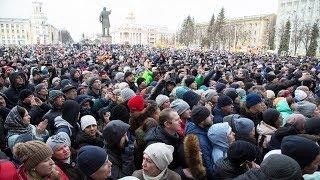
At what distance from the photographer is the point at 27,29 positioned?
143 metres

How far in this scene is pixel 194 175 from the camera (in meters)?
3.72

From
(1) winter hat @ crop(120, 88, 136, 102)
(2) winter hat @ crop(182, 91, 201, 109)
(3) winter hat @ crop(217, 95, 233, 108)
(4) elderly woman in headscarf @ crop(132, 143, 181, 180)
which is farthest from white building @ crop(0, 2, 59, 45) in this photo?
(4) elderly woman in headscarf @ crop(132, 143, 181, 180)

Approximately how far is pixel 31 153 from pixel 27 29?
503 ft

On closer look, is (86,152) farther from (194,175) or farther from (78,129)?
(78,129)

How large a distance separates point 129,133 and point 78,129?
929mm

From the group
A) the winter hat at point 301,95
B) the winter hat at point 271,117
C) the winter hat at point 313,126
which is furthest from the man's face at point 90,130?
the winter hat at point 301,95

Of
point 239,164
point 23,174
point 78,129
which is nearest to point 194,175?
point 239,164

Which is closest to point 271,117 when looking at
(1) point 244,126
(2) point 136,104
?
(1) point 244,126

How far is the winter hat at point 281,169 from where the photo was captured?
2.53 metres

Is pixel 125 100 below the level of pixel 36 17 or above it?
below

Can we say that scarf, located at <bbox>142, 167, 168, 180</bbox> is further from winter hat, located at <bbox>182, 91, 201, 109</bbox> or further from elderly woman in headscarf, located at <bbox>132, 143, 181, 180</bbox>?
winter hat, located at <bbox>182, 91, 201, 109</bbox>

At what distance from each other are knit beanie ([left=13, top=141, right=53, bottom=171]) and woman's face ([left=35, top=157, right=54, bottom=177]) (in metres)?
0.03

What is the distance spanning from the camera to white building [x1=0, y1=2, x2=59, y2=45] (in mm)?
132375

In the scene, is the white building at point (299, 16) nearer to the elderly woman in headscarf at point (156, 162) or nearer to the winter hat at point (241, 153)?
the winter hat at point (241, 153)
